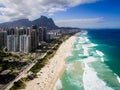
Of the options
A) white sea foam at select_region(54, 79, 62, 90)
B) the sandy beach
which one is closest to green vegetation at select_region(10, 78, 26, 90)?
the sandy beach

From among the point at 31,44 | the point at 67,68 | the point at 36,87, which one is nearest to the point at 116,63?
the point at 67,68

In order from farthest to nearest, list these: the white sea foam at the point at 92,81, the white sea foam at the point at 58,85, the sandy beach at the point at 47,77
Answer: the sandy beach at the point at 47,77
the white sea foam at the point at 92,81
the white sea foam at the point at 58,85

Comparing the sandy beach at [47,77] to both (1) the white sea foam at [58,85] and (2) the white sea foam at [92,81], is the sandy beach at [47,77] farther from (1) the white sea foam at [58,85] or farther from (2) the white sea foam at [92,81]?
(2) the white sea foam at [92,81]

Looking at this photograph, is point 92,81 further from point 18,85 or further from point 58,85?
point 18,85

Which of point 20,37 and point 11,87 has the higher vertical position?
point 20,37

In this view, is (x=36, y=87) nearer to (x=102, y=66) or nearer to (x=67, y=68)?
(x=67, y=68)

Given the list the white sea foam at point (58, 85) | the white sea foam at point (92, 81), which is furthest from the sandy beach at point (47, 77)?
the white sea foam at point (92, 81)

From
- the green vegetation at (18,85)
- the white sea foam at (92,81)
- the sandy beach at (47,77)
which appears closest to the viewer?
the green vegetation at (18,85)

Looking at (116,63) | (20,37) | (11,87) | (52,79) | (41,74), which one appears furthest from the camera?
(20,37)

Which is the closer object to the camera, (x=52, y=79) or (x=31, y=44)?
(x=52, y=79)
